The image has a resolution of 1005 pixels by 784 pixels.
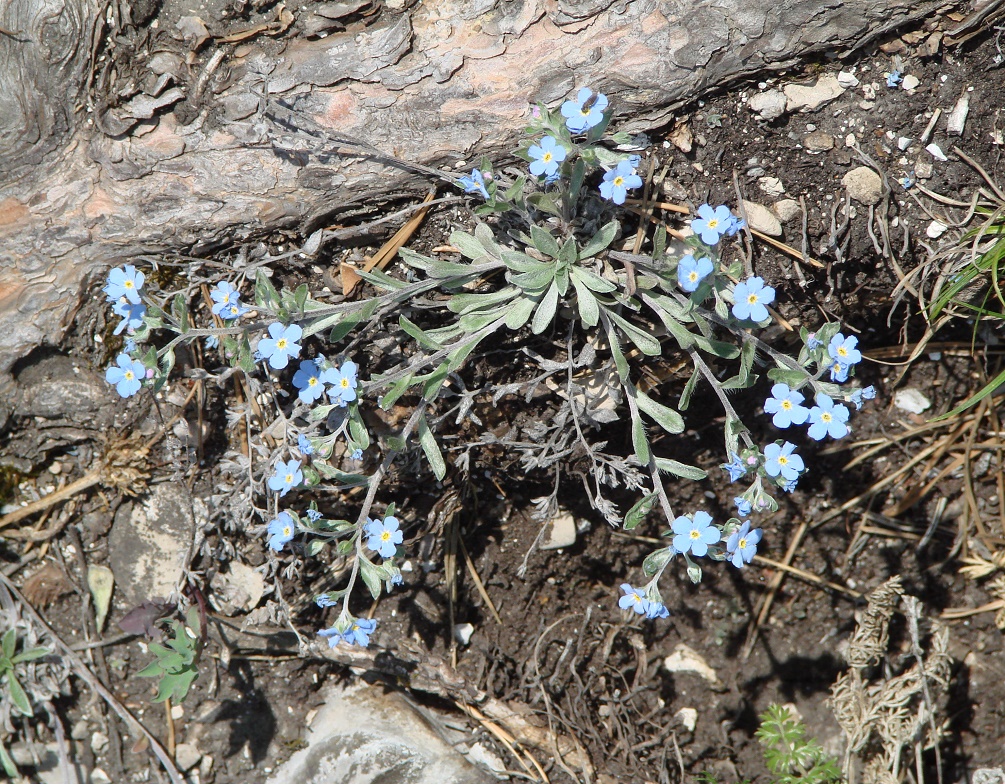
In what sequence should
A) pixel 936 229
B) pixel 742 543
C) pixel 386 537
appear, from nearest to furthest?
pixel 742 543 < pixel 386 537 < pixel 936 229

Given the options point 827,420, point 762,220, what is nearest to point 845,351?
point 827,420

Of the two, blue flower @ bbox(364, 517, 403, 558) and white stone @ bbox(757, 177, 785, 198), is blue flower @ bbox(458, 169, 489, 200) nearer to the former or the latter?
white stone @ bbox(757, 177, 785, 198)

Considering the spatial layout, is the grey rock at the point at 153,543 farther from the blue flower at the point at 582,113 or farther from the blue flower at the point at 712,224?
the blue flower at the point at 712,224

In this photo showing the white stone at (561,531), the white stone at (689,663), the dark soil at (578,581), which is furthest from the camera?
the white stone at (689,663)

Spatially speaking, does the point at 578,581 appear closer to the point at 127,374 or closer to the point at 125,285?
the point at 127,374

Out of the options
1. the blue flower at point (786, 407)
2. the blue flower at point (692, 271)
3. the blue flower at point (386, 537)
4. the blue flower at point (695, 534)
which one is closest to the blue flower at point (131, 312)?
the blue flower at point (386, 537)

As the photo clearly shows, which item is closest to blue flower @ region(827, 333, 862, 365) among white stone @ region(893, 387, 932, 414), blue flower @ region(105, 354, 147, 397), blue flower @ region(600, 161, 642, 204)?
blue flower @ region(600, 161, 642, 204)
